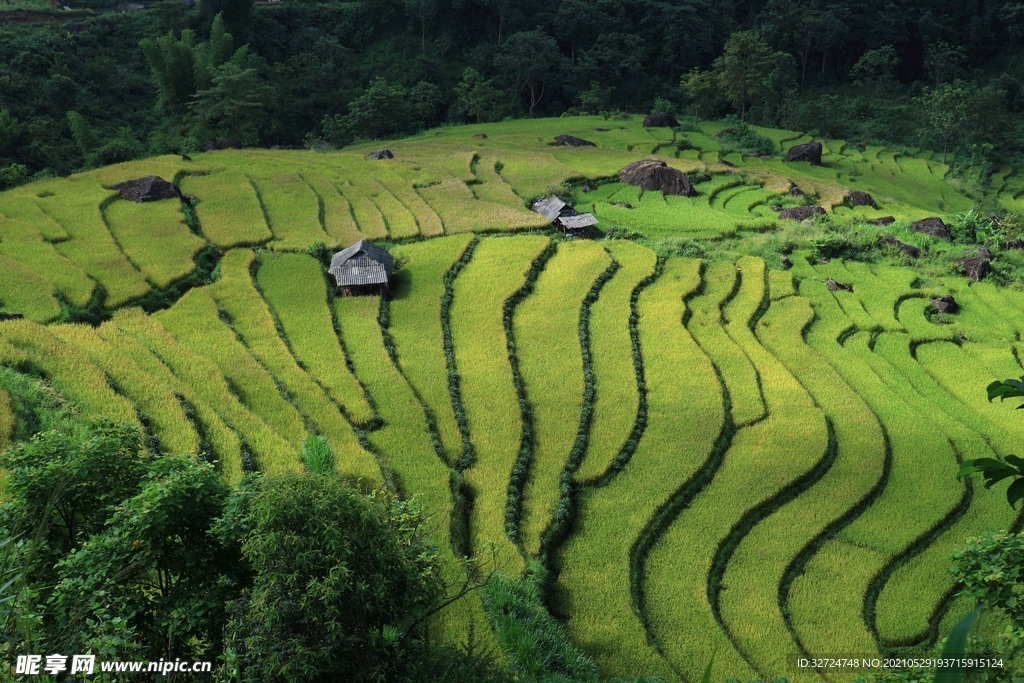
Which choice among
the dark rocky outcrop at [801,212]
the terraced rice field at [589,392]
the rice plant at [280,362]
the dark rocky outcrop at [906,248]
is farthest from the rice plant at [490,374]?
the dark rocky outcrop at [906,248]

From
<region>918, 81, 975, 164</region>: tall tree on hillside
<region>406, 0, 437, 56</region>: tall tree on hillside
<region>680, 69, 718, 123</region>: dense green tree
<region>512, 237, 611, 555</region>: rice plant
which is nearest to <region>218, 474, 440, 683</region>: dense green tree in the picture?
<region>512, 237, 611, 555</region>: rice plant

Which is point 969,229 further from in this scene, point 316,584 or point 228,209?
point 316,584

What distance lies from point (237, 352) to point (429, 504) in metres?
6.90

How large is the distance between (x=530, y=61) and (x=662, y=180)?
839 inches

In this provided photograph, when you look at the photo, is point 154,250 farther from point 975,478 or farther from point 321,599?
point 975,478

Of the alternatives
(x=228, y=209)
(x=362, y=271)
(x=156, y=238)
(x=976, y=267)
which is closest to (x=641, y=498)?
(x=362, y=271)

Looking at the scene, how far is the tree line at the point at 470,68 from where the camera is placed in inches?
1620

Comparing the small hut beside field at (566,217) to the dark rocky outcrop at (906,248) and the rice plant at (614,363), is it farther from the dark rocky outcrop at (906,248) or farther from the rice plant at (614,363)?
the dark rocky outcrop at (906,248)

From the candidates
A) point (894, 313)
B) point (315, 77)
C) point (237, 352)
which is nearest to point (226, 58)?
point (315, 77)

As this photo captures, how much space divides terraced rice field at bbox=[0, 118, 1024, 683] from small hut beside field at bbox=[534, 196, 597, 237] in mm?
874

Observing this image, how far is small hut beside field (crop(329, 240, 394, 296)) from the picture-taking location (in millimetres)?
21656

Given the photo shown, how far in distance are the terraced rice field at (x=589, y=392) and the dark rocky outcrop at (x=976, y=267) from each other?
1227 mm

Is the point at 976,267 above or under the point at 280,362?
above

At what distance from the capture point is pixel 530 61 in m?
51.7
